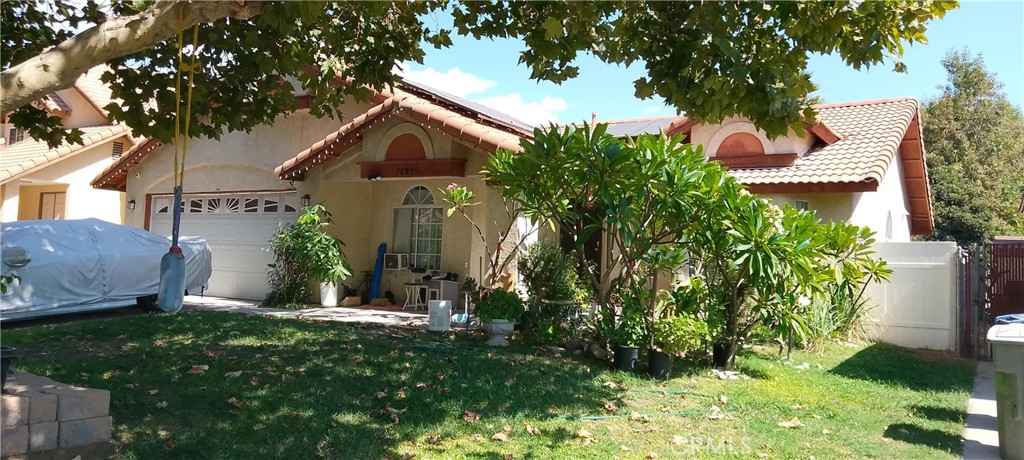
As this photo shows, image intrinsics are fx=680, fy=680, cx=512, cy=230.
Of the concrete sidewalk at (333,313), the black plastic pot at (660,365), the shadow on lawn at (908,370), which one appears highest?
the concrete sidewalk at (333,313)

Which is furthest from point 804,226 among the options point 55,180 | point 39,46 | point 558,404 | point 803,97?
point 55,180

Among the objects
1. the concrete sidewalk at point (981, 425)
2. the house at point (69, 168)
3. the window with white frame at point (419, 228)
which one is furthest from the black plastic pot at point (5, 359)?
the house at point (69, 168)

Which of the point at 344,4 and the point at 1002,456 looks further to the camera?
the point at 344,4

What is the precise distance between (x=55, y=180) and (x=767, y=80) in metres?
20.9

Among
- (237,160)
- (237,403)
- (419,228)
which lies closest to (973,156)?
(419,228)

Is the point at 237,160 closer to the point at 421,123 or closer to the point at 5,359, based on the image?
the point at 421,123

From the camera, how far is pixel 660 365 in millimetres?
7527

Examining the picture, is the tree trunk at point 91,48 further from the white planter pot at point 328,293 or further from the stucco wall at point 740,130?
the stucco wall at point 740,130

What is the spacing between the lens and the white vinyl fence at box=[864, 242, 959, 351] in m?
10.6

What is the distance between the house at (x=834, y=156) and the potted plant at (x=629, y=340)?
472 centimetres

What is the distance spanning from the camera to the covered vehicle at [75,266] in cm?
962

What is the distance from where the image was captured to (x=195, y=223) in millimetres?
16234

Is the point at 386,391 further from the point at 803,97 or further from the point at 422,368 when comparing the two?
the point at 803,97

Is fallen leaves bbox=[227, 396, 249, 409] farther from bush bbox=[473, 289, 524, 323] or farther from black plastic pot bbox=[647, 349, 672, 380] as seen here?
black plastic pot bbox=[647, 349, 672, 380]
